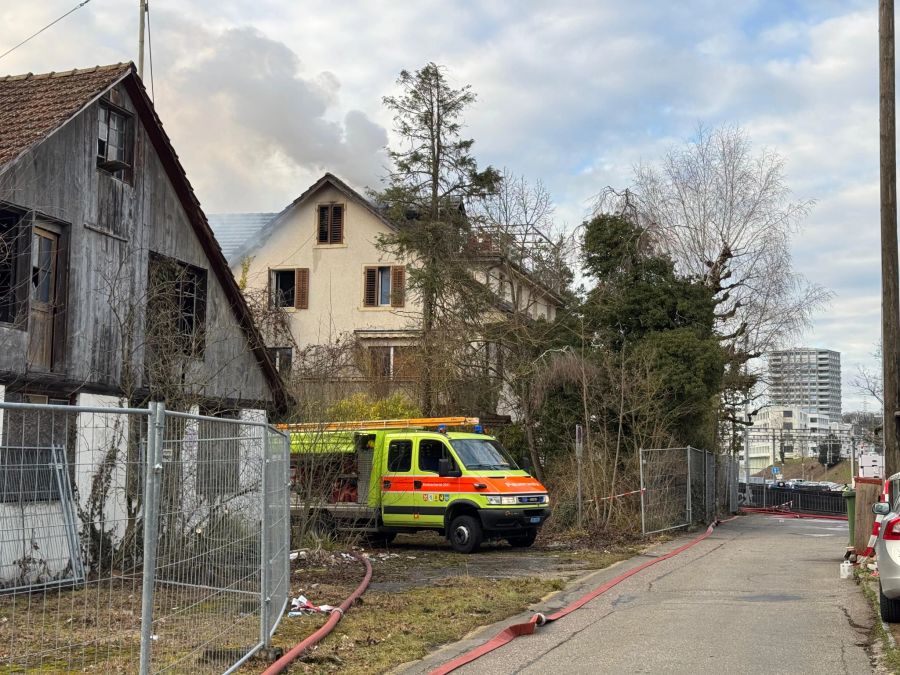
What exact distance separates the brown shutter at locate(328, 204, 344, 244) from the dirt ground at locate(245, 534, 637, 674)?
22527 millimetres

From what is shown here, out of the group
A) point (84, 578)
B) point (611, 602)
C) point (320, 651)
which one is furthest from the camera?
point (611, 602)

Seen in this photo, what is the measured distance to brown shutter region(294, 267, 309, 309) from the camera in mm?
42000

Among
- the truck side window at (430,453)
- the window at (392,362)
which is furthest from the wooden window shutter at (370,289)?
the truck side window at (430,453)

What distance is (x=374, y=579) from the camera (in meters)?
14.8

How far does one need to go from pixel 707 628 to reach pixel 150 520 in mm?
6441

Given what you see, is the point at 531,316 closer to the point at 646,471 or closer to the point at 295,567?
the point at 646,471

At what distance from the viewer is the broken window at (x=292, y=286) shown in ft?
138

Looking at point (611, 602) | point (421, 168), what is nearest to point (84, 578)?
point (611, 602)

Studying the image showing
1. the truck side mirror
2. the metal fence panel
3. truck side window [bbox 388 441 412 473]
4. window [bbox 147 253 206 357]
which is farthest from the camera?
the metal fence panel

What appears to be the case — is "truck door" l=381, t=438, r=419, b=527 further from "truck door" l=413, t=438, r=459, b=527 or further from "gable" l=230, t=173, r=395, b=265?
"gable" l=230, t=173, r=395, b=265

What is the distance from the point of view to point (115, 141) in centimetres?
1783

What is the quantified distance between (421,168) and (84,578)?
28522 mm

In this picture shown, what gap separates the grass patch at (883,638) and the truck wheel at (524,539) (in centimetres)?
756

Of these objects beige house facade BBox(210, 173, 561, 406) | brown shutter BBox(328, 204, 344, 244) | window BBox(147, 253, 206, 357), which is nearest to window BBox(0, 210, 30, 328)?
window BBox(147, 253, 206, 357)
